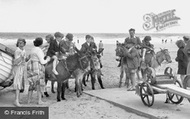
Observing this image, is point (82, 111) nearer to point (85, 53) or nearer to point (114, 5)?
point (85, 53)

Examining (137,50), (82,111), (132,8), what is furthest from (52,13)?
(82,111)

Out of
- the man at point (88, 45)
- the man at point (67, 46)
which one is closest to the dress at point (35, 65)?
the man at point (67, 46)

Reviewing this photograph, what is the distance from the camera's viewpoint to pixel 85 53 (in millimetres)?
6676

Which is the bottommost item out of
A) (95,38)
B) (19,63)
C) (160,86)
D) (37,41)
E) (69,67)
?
(160,86)

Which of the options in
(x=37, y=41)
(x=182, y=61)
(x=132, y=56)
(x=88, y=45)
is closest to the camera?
(x=37, y=41)

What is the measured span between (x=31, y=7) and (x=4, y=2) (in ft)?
6.41

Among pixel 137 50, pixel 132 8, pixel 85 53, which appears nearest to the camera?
pixel 85 53

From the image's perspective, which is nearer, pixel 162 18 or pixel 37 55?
pixel 37 55

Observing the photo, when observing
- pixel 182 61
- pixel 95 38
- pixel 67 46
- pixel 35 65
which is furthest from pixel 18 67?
pixel 95 38

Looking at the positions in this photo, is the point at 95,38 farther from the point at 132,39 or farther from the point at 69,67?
the point at 69,67

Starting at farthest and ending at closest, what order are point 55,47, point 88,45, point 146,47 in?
point 146,47 → point 88,45 → point 55,47

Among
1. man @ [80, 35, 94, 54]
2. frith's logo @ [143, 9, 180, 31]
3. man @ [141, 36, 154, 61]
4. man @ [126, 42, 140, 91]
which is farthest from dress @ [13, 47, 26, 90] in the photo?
frith's logo @ [143, 9, 180, 31]

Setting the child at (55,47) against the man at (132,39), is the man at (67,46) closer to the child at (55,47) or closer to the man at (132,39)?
the child at (55,47)

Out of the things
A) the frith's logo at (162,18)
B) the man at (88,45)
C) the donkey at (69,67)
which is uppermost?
the frith's logo at (162,18)
